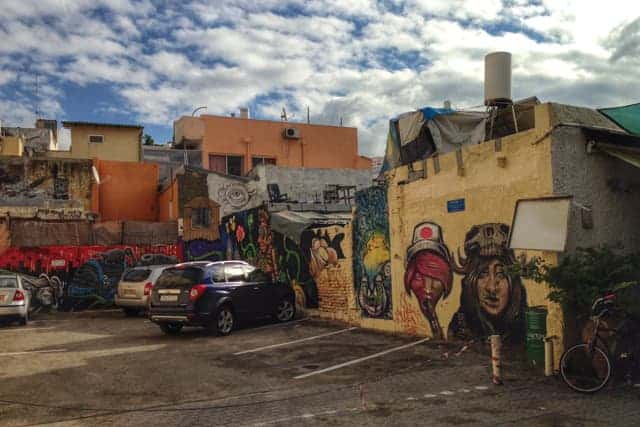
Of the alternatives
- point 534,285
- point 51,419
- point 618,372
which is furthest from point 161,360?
point 618,372

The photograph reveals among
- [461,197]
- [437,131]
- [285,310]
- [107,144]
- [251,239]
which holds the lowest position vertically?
[285,310]

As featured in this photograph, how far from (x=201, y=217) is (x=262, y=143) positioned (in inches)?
439

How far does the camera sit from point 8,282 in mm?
15969

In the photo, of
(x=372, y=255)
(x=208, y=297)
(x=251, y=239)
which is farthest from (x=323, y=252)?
(x=251, y=239)

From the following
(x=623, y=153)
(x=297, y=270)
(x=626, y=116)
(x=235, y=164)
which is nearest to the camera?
(x=623, y=153)

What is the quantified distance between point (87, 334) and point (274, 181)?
14038 mm

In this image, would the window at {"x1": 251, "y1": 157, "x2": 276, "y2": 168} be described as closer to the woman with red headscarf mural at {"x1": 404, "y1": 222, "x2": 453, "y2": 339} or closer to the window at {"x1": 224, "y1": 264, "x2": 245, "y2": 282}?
the window at {"x1": 224, "y1": 264, "x2": 245, "y2": 282}

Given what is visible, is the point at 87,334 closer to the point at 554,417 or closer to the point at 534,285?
the point at 534,285

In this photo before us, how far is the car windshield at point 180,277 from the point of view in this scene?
13297mm

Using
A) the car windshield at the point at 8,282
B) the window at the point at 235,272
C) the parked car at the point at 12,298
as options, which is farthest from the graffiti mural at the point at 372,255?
the car windshield at the point at 8,282

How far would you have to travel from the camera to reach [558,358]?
27.1ft

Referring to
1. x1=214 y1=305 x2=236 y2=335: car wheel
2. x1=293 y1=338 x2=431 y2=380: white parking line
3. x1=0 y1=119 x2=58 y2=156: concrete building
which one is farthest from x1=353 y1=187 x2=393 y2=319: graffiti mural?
x1=0 y1=119 x2=58 y2=156: concrete building

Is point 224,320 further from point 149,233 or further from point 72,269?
point 149,233

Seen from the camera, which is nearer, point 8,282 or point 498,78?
point 498,78
